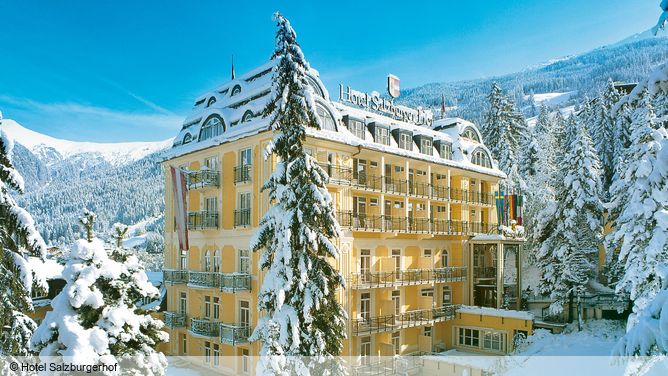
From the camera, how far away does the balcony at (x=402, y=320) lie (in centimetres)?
3145

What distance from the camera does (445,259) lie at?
4131cm

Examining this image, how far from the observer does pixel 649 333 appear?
22.9 feet

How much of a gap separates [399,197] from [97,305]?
24380 millimetres

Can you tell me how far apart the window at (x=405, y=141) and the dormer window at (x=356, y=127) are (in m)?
3.97

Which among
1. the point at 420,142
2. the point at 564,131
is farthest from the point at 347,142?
the point at 564,131

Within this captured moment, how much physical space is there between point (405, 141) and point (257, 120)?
13450mm

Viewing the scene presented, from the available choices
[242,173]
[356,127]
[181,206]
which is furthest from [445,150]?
[181,206]

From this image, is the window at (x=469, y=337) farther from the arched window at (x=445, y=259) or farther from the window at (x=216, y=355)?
the window at (x=216, y=355)

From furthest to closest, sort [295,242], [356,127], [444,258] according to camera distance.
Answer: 1. [444,258]
2. [356,127]
3. [295,242]

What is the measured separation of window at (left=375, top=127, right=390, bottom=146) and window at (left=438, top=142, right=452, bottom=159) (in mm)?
6951

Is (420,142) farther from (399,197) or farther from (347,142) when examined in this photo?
(347,142)

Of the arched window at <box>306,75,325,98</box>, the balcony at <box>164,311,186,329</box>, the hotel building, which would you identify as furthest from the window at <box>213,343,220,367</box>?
the arched window at <box>306,75,325,98</box>

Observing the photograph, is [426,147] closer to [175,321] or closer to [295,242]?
[295,242]

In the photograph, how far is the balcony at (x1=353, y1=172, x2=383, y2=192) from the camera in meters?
33.2
